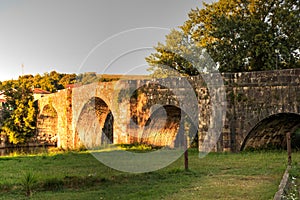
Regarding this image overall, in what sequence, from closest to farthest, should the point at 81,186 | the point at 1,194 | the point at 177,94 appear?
the point at 1,194 → the point at 81,186 → the point at 177,94

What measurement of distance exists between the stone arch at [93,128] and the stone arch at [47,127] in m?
7.69

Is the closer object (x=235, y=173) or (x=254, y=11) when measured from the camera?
(x=235, y=173)

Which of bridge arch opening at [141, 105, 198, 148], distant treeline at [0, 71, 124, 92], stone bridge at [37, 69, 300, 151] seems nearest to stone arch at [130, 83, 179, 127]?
stone bridge at [37, 69, 300, 151]

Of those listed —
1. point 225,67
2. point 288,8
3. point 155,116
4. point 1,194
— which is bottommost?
point 1,194

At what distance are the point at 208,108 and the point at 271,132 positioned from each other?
2218mm

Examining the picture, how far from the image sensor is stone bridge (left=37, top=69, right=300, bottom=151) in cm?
1424

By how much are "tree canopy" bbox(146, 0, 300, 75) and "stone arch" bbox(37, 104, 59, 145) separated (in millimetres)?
13545

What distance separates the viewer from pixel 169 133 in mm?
19562

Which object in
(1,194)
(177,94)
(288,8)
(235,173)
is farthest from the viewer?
(288,8)

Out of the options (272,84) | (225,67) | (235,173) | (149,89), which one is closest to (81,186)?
(235,173)

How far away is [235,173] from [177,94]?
23.7 ft

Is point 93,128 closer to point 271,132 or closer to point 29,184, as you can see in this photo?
point 271,132

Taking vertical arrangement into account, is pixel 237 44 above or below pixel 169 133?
above

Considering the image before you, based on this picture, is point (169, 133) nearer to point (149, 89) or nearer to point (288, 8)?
point (149, 89)
